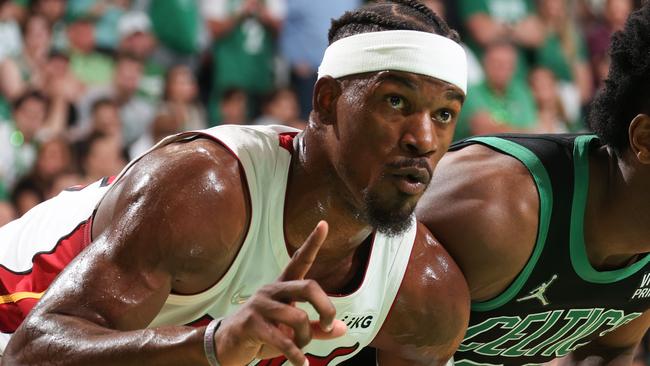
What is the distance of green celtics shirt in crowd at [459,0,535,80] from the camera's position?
7.84 metres

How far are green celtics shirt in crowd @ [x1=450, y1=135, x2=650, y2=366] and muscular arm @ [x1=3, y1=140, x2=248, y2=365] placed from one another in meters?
1.10

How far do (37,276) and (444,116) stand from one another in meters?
1.20

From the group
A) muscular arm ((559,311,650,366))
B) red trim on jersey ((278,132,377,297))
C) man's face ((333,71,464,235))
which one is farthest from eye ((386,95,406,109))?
muscular arm ((559,311,650,366))

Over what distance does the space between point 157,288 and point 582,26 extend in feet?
22.6

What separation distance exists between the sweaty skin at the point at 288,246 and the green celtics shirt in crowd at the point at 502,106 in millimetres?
4142

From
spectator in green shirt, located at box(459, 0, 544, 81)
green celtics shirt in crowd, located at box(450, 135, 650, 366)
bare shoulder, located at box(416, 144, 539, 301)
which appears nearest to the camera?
bare shoulder, located at box(416, 144, 539, 301)

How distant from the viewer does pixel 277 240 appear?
274 centimetres

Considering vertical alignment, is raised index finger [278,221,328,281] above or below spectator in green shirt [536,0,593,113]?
above

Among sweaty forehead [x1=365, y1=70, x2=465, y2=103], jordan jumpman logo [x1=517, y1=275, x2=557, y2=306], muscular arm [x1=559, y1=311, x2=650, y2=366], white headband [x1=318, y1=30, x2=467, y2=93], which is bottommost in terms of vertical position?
muscular arm [x1=559, y1=311, x2=650, y2=366]

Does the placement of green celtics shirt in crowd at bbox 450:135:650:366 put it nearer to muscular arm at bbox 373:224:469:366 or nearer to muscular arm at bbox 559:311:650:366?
muscular arm at bbox 559:311:650:366

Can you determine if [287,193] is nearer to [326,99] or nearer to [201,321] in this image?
[326,99]

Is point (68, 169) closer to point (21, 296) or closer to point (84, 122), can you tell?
point (84, 122)

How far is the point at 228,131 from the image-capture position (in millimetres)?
2768

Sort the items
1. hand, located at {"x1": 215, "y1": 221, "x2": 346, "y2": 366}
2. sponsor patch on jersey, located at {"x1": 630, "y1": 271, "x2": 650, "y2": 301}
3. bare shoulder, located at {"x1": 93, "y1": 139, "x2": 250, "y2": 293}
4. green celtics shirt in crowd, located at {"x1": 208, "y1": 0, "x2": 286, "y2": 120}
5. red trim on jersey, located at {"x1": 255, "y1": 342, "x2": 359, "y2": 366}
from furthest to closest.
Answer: green celtics shirt in crowd, located at {"x1": 208, "y1": 0, "x2": 286, "y2": 120} < sponsor patch on jersey, located at {"x1": 630, "y1": 271, "x2": 650, "y2": 301} < red trim on jersey, located at {"x1": 255, "y1": 342, "x2": 359, "y2": 366} < bare shoulder, located at {"x1": 93, "y1": 139, "x2": 250, "y2": 293} < hand, located at {"x1": 215, "y1": 221, "x2": 346, "y2": 366}
